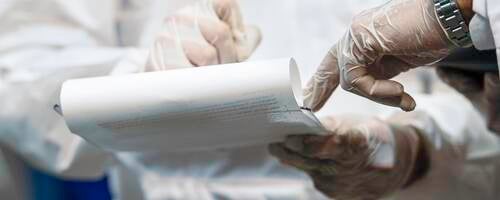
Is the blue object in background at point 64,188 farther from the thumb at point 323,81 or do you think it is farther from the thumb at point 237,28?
the thumb at point 323,81

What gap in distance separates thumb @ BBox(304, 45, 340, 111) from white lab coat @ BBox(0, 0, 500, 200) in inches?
9.2

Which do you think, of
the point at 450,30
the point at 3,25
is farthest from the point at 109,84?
the point at 3,25

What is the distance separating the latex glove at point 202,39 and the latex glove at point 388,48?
0.44 feet

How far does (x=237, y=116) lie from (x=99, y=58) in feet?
1.58

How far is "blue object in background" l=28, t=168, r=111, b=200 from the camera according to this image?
112 cm

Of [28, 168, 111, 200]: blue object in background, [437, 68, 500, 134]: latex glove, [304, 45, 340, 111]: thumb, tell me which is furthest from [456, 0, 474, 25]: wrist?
[28, 168, 111, 200]: blue object in background

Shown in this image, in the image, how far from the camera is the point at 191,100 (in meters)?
0.52

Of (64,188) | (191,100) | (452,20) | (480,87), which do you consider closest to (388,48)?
(452,20)

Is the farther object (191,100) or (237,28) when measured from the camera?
(237,28)

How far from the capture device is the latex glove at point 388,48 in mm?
519

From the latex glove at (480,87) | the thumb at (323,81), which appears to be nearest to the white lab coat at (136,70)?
the latex glove at (480,87)

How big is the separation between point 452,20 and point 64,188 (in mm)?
857

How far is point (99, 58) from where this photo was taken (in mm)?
961

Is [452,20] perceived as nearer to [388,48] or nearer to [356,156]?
[388,48]
